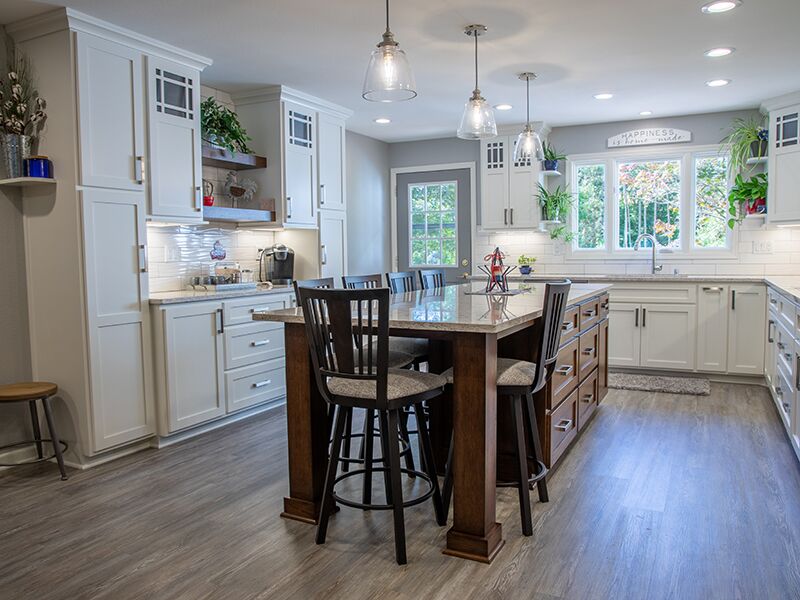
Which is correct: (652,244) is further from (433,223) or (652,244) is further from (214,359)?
(214,359)

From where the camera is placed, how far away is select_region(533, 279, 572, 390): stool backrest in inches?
99.3

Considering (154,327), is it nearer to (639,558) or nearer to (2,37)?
(2,37)

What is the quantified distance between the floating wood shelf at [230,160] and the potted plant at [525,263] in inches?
110

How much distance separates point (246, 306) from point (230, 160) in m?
1.07

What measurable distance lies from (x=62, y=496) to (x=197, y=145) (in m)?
2.21

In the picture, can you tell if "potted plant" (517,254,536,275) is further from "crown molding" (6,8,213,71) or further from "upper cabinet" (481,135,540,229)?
"crown molding" (6,8,213,71)

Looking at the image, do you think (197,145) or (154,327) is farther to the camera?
(197,145)

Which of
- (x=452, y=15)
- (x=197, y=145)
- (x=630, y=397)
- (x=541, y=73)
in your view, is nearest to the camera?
(x=452, y=15)

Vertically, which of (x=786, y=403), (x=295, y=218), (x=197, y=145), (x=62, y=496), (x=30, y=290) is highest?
(x=197, y=145)

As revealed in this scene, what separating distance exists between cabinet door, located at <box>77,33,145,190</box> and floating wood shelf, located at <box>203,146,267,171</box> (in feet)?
2.25

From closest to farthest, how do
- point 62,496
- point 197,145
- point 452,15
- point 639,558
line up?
1. point 639,558
2. point 62,496
3. point 452,15
4. point 197,145

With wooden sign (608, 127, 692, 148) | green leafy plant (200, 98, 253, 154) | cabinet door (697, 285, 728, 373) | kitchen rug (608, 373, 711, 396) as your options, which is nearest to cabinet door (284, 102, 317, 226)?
green leafy plant (200, 98, 253, 154)

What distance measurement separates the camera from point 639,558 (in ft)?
7.70

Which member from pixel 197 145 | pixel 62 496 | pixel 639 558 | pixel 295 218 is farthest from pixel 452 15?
pixel 62 496
